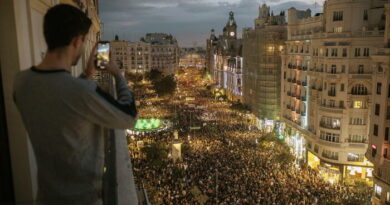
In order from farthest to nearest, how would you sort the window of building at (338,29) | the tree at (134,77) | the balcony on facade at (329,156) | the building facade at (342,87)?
the tree at (134,77), the balcony on facade at (329,156), the window of building at (338,29), the building facade at (342,87)

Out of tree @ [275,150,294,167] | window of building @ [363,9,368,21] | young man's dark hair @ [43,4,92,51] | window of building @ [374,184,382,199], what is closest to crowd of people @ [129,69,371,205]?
tree @ [275,150,294,167]

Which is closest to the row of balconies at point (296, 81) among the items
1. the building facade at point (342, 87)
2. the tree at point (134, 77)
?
the building facade at point (342, 87)

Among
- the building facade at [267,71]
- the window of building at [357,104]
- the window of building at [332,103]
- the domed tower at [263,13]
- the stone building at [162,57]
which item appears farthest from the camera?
the stone building at [162,57]

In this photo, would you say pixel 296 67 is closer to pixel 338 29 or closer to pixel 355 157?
pixel 338 29

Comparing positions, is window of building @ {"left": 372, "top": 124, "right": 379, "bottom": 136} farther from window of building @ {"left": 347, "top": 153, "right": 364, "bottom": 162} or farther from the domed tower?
the domed tower

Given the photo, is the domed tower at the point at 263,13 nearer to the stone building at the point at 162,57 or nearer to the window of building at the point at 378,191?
the window of building at the point at 378,191

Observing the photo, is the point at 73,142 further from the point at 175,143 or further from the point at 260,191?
the point at 175,143
